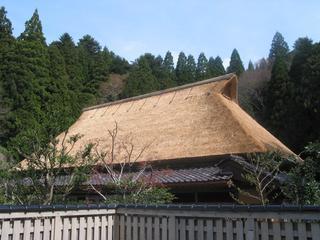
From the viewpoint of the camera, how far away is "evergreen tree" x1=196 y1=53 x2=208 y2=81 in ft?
142

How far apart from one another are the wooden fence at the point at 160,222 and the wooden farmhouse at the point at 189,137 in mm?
6202

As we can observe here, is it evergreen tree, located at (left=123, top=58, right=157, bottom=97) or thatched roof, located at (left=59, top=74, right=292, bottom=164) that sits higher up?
evergreen tree, located at (left=123, top=58, right=157, bottom=97)

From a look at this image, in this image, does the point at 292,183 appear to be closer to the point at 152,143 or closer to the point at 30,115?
the point at 152,143

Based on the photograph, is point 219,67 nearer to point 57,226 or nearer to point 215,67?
point 215,67

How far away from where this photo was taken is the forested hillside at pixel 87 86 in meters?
A: 23.8

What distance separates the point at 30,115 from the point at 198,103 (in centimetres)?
1477

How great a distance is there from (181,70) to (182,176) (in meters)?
33.6

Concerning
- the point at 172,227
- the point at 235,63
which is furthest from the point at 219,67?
the point at 172,227

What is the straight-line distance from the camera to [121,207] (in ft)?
17.7

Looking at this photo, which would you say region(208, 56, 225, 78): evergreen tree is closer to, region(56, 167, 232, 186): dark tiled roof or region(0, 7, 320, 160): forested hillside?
region(0, 7, 320, 160): forested hillside

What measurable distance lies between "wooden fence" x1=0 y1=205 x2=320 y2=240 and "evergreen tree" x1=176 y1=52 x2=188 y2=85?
3704 centimetres

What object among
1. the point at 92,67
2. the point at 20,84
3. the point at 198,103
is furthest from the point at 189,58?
the point at 198,103

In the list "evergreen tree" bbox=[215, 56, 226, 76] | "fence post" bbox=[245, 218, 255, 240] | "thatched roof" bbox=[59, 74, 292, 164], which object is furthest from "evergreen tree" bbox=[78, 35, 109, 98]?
"fence post" bbox=[245, 218, 255, 240]

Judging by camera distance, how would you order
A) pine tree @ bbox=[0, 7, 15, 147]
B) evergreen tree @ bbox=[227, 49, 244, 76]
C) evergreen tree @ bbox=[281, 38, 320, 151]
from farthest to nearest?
evergreen tree @ bbox=[227, 49, 244, 76] → pine tree @ bbox=[0, 7, 15, 147] → evergreen tree @ bbox=[281, 38, 320, 151]
